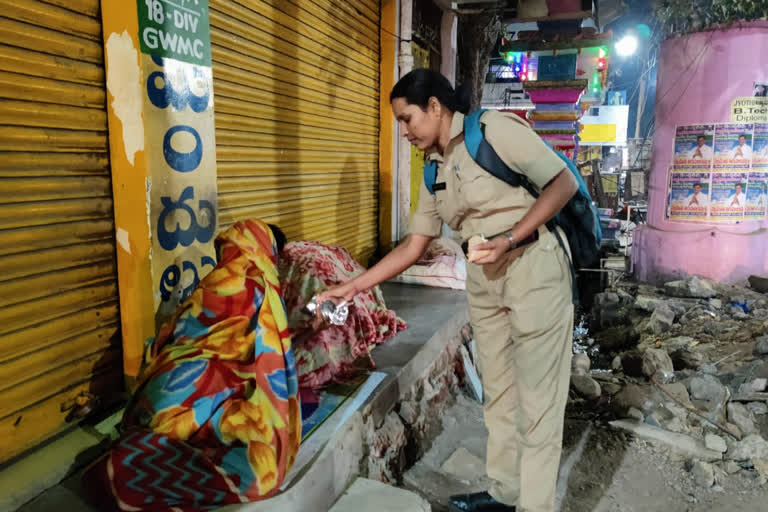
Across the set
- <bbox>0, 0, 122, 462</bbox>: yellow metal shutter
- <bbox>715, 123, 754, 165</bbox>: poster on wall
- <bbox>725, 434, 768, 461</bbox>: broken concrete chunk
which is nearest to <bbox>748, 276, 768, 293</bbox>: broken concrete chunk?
<bbox>715, 123, 754, 165</bbox>: poster on wall

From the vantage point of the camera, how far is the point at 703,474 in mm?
3432

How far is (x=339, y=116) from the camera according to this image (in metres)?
5.80

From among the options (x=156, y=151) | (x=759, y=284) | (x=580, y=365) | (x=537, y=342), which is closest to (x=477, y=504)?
(x=537, y=342)

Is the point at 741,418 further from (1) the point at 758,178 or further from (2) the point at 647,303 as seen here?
(1) the point at 758,178

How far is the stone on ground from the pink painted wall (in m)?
7.40

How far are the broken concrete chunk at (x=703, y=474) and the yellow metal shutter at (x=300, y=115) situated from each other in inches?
138

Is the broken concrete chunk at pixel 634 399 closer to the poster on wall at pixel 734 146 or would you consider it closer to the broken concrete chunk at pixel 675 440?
the broken concrete chunk at pixel 675 440

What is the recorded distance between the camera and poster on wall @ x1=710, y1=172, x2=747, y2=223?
318 inches

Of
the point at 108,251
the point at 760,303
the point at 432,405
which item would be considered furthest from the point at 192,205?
the point at 760,303

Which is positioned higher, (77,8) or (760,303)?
(77,8)

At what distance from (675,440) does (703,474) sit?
0.39 m

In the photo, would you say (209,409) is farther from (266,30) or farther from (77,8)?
(266,30)

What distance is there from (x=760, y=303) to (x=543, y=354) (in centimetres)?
623

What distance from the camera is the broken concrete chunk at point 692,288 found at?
7559 millimetres
